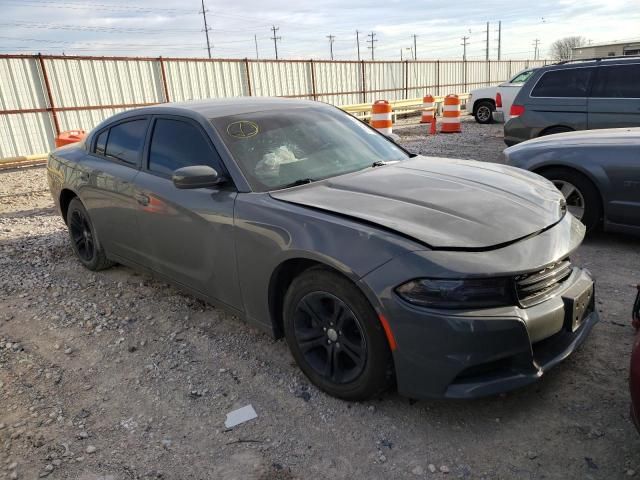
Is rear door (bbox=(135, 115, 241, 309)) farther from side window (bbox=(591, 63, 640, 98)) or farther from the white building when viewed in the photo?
the white building

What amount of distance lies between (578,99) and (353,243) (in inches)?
255

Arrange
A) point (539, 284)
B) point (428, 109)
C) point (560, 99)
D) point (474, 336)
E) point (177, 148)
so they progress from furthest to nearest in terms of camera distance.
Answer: point (428, 109), point (560, 99), point (177, 148), point (539, 284), point (474, 336)

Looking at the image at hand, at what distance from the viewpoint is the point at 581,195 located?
16.1ft

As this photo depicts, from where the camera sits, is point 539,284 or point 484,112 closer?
point 539,284

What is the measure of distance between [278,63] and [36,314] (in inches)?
659

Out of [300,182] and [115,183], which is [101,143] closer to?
[115,183]

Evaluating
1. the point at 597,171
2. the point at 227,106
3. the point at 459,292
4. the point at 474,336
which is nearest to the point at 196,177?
the point at 227,106

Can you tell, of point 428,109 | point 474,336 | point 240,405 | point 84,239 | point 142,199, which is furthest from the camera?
point 428,109

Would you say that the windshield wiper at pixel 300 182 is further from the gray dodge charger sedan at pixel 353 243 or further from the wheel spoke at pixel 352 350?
the wheel spoke at pixel 352 350

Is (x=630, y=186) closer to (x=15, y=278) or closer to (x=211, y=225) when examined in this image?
(x=211, y=225)

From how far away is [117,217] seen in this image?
4297 mm

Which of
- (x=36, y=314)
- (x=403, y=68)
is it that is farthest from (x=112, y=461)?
(x=403, y=68)

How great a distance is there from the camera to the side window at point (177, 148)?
3448 millimetres

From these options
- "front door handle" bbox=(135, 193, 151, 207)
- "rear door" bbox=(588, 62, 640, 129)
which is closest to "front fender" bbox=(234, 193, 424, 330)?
"front door handle" bbox=(135, 193, 151, 207)
